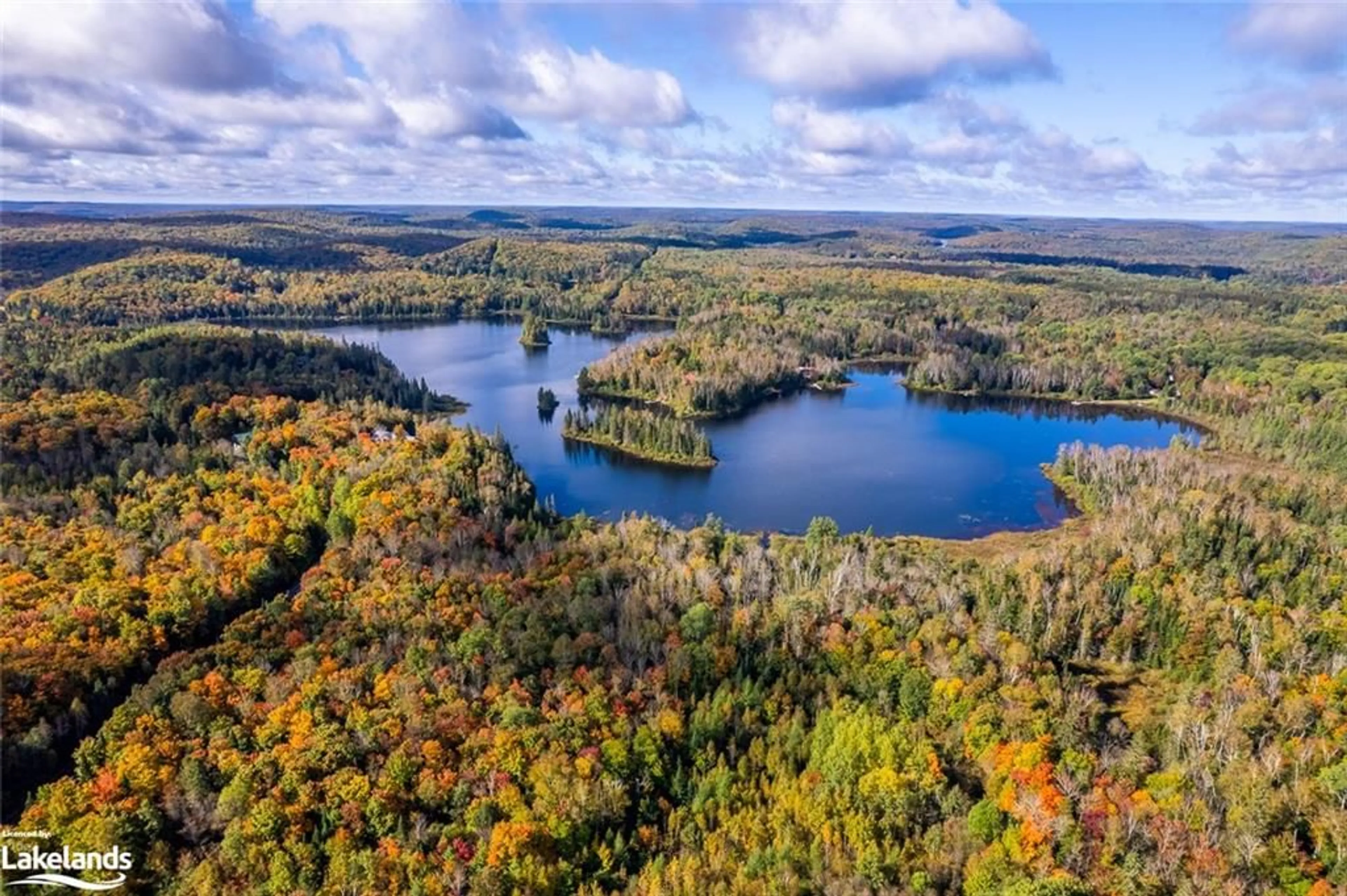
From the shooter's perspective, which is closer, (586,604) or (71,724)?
(71,724)

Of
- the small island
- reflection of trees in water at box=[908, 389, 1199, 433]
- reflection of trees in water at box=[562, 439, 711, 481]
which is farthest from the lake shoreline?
reflection of trees in water at box=[908, 389, 1199, 433]

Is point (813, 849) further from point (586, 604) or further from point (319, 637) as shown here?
point (319, 637)

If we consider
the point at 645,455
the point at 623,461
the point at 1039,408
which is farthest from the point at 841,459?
the point at 1039,408

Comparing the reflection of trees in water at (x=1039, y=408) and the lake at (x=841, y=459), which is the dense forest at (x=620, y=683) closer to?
the lake at (x=841, y=459)

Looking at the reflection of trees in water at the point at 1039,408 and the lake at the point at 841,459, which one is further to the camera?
the reflection of trees in water at the point at 1039,408

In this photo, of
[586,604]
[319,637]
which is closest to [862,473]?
[586,604]

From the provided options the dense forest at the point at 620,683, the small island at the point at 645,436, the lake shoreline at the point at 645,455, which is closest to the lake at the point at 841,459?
the lake shoreline at the point at 645,455

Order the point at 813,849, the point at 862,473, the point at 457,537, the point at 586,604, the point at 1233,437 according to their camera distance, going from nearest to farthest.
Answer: the point at 813,849 → the point at 586,604 → the point at 457,537 → the point at 862,473 → the point at 1233,437
